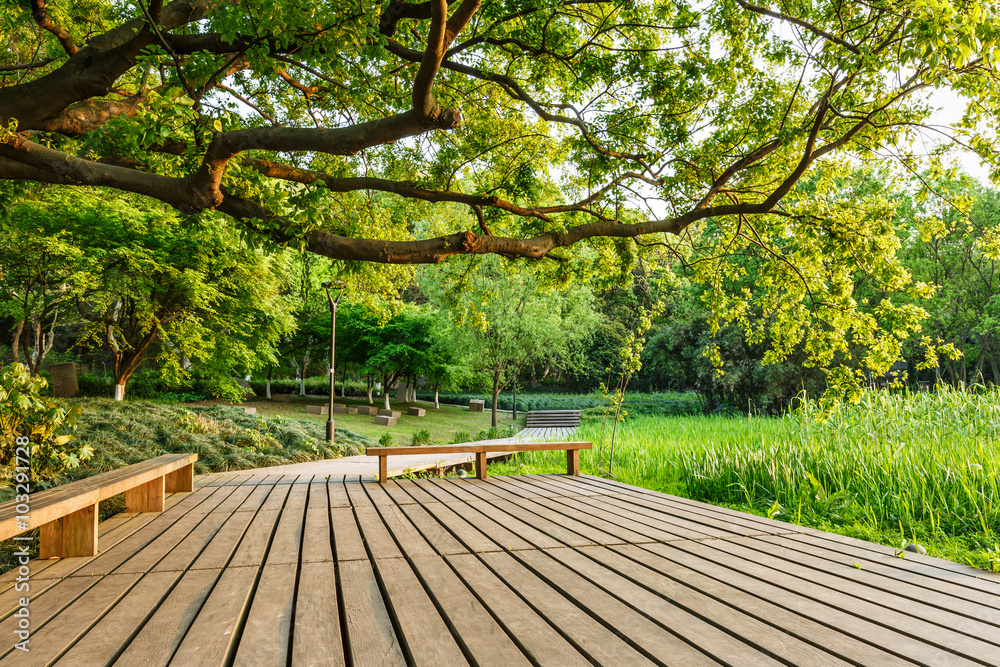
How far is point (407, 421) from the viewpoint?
22391 millimetres

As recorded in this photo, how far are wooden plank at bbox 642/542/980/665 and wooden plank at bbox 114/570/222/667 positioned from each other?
262 cm

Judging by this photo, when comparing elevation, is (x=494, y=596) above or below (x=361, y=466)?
above

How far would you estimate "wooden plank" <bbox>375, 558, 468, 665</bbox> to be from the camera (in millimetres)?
2129

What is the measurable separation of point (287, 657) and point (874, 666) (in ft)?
7.04

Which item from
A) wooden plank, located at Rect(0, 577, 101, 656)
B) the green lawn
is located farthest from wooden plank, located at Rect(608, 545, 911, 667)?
the green lawn

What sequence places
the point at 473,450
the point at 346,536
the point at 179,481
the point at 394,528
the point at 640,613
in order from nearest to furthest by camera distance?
the point at 640,613 < the point at 346,536 < the point at 394,528 < the point at 179,481 < the point at 473,450

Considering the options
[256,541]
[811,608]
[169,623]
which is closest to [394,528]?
[256,541]

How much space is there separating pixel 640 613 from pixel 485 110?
7129mm

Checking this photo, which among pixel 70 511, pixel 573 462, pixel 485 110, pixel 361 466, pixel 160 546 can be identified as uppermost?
pixel 485 110

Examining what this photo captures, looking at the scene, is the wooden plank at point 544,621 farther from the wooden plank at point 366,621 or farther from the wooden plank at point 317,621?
the wooden plank at point 317,621

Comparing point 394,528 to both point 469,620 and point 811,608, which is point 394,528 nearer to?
point 469,620

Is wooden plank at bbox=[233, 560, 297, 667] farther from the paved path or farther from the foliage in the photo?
the paved path

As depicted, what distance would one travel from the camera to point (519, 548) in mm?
3785

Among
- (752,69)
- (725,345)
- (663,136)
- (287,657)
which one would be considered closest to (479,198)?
(663,136)
